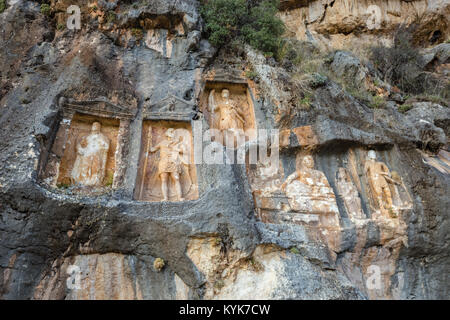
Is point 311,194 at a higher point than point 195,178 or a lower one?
lower

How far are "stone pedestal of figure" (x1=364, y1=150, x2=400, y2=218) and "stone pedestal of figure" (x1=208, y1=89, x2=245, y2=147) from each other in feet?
10.9

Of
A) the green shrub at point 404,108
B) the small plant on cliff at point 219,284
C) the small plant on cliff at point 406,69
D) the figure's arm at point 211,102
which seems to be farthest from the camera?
the small plant on cliff at point 406,69

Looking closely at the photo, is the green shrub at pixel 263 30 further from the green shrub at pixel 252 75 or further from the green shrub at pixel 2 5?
the green shrub at pixel 2 5

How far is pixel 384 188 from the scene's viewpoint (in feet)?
26.8

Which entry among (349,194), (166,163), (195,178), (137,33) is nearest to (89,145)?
(166,163)

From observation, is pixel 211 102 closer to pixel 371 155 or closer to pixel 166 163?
pixel 166 163

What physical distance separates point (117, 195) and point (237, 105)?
4385 mm

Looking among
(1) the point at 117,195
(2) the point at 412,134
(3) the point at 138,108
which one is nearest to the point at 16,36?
(3) the point at 138,108

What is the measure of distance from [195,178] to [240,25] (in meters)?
5.68

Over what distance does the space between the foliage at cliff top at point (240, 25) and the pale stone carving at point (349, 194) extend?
164 inches

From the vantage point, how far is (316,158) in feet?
28.2

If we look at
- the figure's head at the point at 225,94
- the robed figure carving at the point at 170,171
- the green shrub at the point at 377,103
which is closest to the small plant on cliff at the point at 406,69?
the green shrub at the point at 377,103

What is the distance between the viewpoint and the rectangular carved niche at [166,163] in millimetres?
7684

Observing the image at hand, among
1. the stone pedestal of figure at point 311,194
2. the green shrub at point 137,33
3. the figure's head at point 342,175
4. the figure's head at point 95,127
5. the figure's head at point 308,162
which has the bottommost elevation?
the stone pedestal of figure at point 311,194
